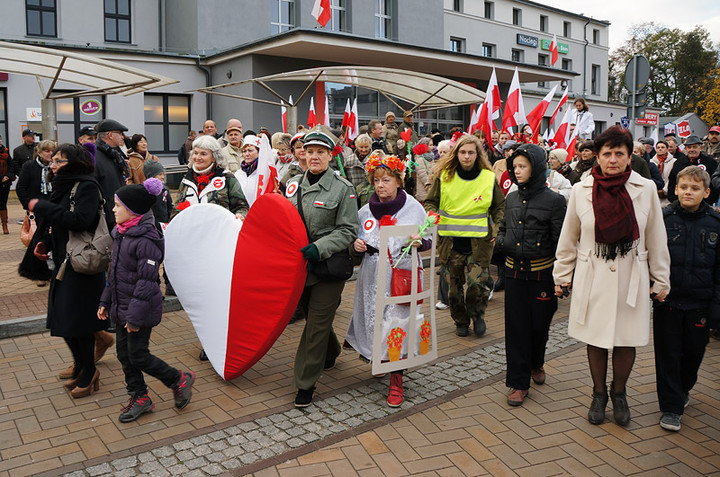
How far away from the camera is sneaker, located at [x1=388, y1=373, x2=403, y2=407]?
4.61m

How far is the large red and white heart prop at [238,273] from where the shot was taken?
4.58 metres

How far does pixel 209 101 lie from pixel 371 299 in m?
19.3

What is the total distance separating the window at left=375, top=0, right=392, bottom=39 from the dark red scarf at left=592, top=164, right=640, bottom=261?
25.7 m

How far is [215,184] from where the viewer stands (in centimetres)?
581

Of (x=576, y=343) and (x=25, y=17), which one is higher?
(x=25, y=17)

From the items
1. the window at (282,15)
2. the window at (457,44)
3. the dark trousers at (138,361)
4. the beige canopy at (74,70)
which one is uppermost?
the window at (457,44)

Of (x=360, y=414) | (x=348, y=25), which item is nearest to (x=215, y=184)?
(x=360, y=414)

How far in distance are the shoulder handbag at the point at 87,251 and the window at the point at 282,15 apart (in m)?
21.6

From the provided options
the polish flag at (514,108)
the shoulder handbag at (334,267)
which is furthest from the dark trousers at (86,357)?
the polish flag at (514,108)

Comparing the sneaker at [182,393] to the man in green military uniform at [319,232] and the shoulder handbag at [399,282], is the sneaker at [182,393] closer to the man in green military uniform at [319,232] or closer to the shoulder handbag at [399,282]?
the man in green military uniform at [319,232]

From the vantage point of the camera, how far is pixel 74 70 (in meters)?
10.2

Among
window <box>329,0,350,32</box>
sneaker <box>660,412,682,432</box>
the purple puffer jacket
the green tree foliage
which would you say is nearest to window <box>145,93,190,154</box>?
window <box>329,0,350,32</box>

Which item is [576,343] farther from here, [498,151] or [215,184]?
[498,151]

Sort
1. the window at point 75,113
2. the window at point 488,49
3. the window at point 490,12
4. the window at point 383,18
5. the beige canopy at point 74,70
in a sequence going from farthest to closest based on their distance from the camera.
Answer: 1. the window at point 490,12
2. the window at point 488,49
3. the window at point 383,18
4. the window at point 75,113
5. the beige canopy at point 74,70
